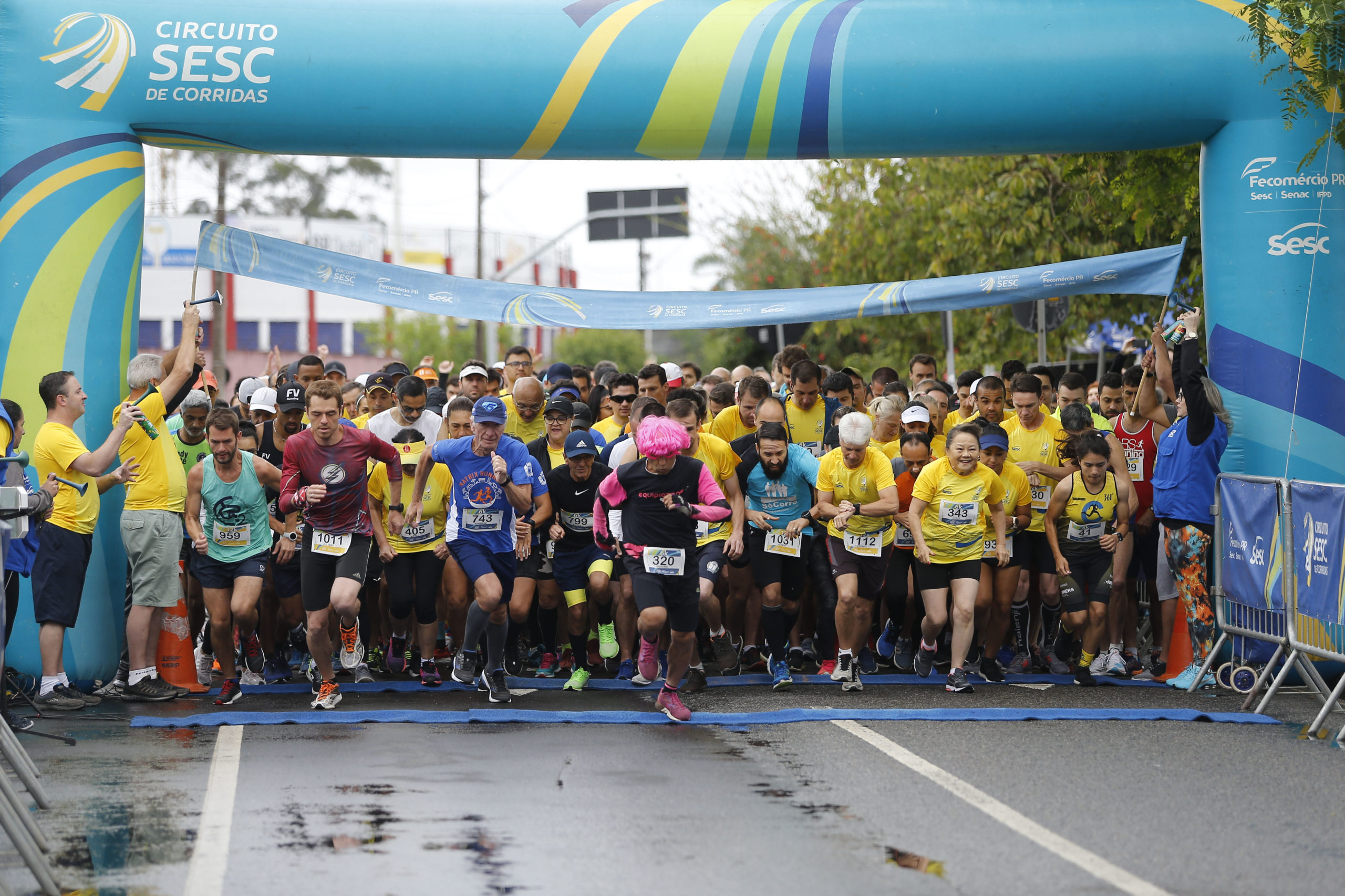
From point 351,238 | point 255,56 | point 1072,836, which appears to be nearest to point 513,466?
point 255,56

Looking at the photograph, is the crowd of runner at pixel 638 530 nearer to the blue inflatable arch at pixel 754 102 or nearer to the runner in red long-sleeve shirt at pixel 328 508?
the runner in red long-sleeve shirt at pixel 328 508

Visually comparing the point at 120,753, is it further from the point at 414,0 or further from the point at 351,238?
the point at 351,238

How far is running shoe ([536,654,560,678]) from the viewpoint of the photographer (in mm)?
10492

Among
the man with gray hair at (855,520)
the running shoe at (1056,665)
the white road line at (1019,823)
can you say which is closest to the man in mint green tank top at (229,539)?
the man with gray hair at (855,520)

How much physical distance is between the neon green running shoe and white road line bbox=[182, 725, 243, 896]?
2.49 m

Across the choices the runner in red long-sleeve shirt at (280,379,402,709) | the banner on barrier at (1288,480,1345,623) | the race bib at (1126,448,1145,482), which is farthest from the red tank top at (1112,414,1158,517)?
the runner in red long-sleeve shirt at (280,379,402,709)

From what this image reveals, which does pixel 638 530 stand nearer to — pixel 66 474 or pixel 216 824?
pixel 216 824

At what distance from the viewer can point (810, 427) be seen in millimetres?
10758

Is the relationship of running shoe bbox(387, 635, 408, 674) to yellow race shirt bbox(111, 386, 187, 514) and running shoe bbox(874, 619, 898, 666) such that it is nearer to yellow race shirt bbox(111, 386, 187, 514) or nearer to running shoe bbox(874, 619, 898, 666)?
yellow race shirt bbox(111, 386, 187, 514)

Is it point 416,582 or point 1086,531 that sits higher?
point 1086,531

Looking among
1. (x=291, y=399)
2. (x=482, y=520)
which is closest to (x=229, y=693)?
(x=482, y=520)

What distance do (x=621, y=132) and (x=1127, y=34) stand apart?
138 inches

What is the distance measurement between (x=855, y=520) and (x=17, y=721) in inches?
212

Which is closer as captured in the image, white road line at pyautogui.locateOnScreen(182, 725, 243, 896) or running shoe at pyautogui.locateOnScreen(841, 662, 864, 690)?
white road line at pyautogui.locateOnScreen(182, 725, 243, 896)
